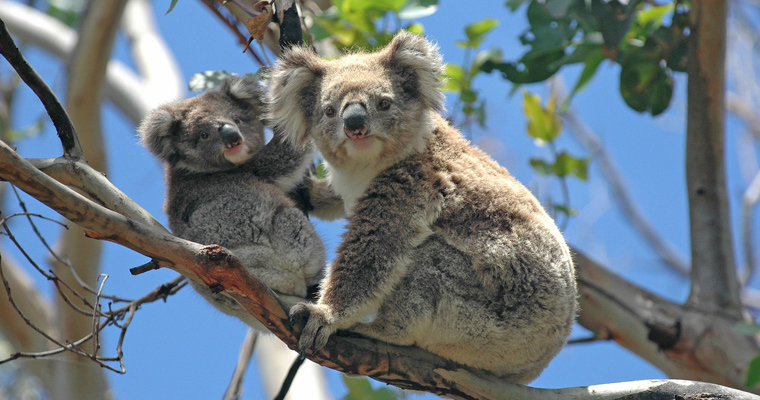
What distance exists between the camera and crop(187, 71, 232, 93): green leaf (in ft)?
12.7

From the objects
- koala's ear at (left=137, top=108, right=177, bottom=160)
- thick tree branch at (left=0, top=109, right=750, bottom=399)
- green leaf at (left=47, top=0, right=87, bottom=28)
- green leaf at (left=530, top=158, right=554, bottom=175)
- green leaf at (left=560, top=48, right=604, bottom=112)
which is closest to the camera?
thick tree branch at (left=0, top=109, right=750, bottom=399)

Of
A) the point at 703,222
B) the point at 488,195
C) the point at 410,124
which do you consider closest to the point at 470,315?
the point at 488,195

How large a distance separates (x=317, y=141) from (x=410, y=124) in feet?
1.61

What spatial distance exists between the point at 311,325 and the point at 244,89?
5.08 feet

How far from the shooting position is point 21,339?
7.46 m

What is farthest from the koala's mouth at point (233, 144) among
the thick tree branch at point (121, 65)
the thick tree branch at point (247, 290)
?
the thick tree branch at point (121, 65)

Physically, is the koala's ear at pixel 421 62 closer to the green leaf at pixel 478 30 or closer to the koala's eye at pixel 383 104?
the koala's eye at pixel 383 104

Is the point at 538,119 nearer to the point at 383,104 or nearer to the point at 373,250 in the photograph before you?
the point at 383,104

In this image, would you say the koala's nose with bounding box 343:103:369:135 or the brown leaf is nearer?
the koala's nose with bounding box 343:103:369:135

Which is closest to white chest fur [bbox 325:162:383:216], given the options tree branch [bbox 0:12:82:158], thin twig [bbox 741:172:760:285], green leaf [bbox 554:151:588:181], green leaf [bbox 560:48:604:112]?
tree branch [bbox 0:12:82:158]

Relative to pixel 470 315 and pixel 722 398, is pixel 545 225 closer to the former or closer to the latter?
pixel 470 315

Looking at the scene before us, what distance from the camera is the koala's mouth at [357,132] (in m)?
→ 2.96

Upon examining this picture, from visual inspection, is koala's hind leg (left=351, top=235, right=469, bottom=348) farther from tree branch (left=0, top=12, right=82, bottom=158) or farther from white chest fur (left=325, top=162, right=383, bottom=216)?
tree branch (left=0, top=12, right=82, bottom=158)

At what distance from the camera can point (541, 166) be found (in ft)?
15.9
